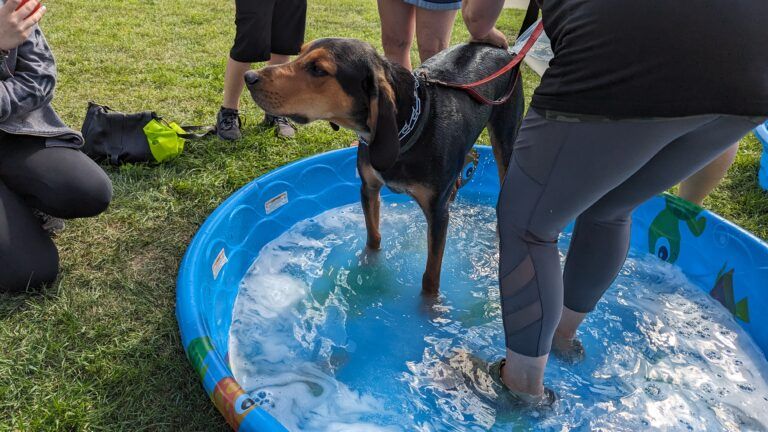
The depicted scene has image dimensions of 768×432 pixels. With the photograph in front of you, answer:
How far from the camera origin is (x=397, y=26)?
4.36m

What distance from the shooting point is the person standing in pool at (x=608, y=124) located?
1.47 meters

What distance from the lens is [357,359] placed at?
288 centimetres

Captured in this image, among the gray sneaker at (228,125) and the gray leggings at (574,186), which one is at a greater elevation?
the gray leggings at (574,186)

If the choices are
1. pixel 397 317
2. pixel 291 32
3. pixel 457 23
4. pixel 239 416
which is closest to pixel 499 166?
pixel 397 317

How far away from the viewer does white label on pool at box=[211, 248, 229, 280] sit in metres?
3.06

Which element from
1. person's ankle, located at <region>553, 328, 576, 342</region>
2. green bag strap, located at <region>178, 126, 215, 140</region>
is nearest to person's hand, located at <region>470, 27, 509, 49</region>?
person's ankle, located at <region>553, 328, 576, 342</region>

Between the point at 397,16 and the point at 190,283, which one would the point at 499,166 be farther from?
the point at 190,283

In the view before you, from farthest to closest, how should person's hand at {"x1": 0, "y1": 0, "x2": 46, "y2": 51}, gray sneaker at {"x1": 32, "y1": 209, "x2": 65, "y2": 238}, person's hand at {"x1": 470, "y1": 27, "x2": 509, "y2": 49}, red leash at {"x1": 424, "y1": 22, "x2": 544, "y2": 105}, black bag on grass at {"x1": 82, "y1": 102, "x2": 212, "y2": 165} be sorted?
black bag on grass at {"x1": 82, "y1": 102, "x2": 212, "y2": 165}, person's hand at {"x1": 470, "y1": 27, "x2": 509, "y2": 49}, gray sneaker at {"x1": 32, "y1": 209, "x2": 65, "y2": 238}, red leash at {"x1": 424, "y1": 22, "x2": 544, "y2": 105}, person's hand at {"x1": 0, "y1": 0, "x2": 46, "y2": 51}

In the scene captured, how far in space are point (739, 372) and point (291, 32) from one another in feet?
13.2

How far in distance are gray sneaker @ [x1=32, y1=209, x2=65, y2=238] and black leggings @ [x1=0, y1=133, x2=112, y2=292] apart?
246 millimetres

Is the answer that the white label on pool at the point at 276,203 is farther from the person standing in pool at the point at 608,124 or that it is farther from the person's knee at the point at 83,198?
the person standing in pool at the point at 608,124

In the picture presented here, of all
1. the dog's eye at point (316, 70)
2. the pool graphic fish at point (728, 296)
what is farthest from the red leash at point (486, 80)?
the pool graphic fish at point (728, 296)

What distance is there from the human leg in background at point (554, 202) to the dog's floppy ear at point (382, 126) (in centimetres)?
69

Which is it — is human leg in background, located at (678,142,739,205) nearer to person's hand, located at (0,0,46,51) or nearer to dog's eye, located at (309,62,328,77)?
dog's eye, located at (309,62,328,77)
